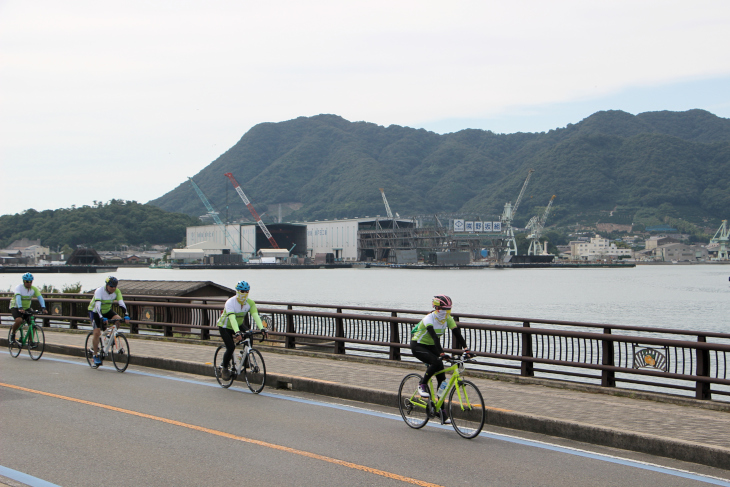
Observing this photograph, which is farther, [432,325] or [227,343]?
[227,343]

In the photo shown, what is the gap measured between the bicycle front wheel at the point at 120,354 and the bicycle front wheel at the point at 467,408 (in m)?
8.13

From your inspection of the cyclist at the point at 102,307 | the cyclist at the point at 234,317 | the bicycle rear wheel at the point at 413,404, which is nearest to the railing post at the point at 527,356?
the bicycle rear wheel at the point at 413,404

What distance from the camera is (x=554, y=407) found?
9.82 metres

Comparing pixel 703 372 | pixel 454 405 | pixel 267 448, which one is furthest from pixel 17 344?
pixel 703 372

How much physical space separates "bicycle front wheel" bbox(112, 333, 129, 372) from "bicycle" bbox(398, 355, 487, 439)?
7.35m

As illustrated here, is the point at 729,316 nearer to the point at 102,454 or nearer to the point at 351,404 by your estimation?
the point at 351,404

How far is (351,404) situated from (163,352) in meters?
7.06

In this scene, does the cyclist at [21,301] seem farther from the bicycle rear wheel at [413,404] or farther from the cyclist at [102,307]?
the bicycle rear wheel at [413,404]

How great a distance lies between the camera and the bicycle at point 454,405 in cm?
847

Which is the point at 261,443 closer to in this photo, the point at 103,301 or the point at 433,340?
the point at 433,340

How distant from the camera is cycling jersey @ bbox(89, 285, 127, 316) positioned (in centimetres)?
1404

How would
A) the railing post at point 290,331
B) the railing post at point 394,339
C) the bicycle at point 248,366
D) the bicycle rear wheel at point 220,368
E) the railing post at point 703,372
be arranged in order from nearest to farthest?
the railing post at point 703,372, the bicycle at point 248,366, the bicycle rear wheel at point 220,368, the railing post at point 394,339, the railing post at point 290,331

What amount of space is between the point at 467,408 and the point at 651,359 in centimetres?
488

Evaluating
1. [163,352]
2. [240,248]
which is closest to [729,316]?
[163,352]
